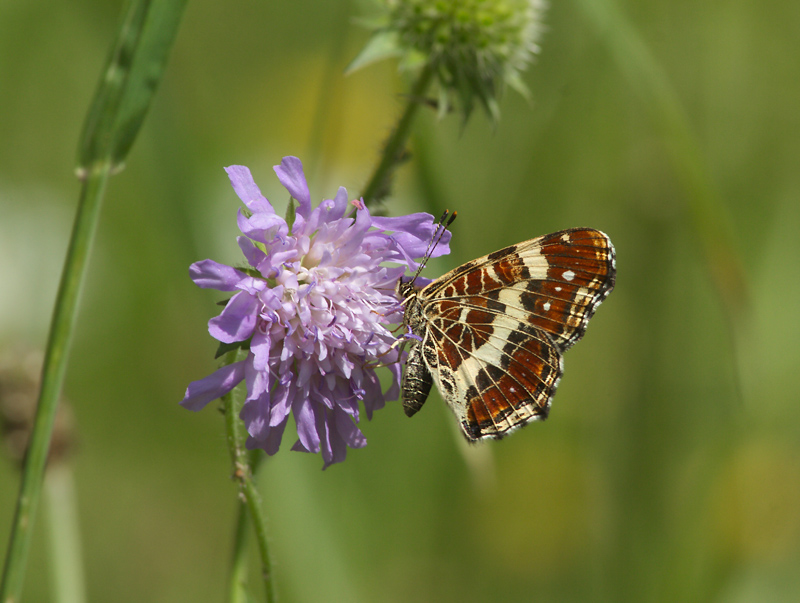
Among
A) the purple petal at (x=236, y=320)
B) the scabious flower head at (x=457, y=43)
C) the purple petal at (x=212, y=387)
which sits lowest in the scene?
the purple petal at (x=212, y=387)

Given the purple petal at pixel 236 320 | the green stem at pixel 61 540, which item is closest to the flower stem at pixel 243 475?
the purple petal at pixel 236 320

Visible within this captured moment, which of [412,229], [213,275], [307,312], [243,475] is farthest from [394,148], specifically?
[243,475]

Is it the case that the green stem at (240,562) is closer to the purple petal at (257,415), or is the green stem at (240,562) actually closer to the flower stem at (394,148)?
the purple petal at (257,415)

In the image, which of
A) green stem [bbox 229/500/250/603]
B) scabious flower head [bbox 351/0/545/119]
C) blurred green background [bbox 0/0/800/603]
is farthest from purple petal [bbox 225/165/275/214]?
blurred green background [bbox 0/0/800/603]

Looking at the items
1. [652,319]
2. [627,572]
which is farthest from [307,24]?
[627,572]

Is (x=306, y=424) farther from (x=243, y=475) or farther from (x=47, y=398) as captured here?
(x=47, y=398)

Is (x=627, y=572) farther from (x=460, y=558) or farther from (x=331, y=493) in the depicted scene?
(x=331, y=493)
